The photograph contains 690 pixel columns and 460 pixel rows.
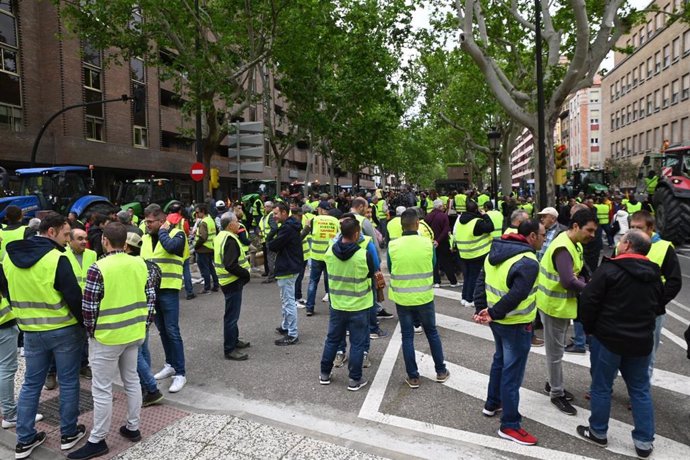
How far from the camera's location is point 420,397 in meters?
4.88

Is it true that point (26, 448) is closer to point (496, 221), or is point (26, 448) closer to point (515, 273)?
point (515, 273)

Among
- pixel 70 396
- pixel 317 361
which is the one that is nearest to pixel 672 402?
pixel 317 361

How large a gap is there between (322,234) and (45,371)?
16.1ft

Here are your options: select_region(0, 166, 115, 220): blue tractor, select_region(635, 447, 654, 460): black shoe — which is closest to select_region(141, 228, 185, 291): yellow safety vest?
select_region(635, 447, 654, 460): black shoe

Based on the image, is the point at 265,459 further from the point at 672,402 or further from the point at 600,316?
the point at 672,402

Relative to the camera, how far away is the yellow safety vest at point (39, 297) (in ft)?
12.5

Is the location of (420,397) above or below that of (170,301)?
below

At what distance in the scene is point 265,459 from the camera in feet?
12.3

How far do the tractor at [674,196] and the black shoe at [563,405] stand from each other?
11.1 metres

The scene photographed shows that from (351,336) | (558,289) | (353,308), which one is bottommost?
(351,336)

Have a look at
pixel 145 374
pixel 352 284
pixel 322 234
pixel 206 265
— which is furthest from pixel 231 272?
pixel 206 265

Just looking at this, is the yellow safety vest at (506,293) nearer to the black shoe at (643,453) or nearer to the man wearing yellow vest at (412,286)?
the man wearing yellow vest at (412,286)

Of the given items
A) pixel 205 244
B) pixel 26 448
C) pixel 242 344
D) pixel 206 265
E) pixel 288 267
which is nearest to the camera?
pixel 26 448

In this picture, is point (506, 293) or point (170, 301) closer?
point (506, 293)
